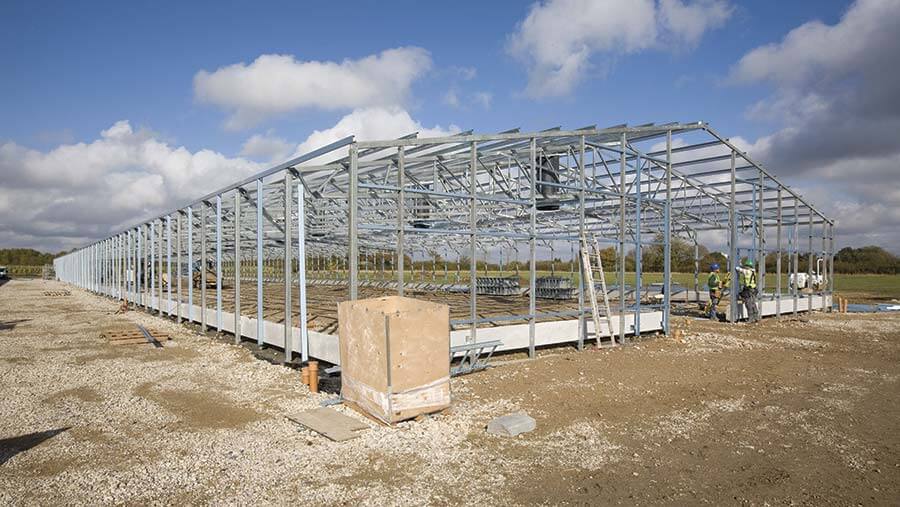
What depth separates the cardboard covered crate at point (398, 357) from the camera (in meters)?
6.06

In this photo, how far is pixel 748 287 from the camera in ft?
52.5

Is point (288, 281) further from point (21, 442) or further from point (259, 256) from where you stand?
point (21, 442)

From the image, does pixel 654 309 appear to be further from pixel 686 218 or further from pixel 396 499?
pixel 396 499

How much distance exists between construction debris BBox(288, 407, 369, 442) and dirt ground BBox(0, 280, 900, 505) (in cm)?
10

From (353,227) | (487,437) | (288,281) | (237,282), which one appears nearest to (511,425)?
(487,437)

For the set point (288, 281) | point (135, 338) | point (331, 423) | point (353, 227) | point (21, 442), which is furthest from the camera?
point (135, 338)

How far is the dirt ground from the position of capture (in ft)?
14.4

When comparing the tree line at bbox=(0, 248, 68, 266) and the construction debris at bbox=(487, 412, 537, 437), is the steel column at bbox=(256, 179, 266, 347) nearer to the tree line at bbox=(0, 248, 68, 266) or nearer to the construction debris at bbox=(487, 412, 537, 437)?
the construction debris at bbox=(487, 412, 537, 437)

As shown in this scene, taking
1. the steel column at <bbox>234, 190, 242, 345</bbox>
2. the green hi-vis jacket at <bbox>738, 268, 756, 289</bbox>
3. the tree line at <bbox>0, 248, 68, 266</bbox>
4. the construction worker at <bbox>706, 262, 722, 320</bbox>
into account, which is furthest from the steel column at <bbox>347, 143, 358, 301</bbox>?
the tree line at <bbox>0, 248, 68, 266</bbox>

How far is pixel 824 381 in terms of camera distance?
27.6ft

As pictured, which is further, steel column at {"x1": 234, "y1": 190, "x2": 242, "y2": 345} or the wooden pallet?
the wooden pallet

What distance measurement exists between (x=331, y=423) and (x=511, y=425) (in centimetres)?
197

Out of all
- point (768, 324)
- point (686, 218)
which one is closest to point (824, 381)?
point (768, 324)

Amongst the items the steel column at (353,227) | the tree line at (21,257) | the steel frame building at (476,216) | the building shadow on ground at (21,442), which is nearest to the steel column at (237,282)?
the steel frame building at (476,216)
